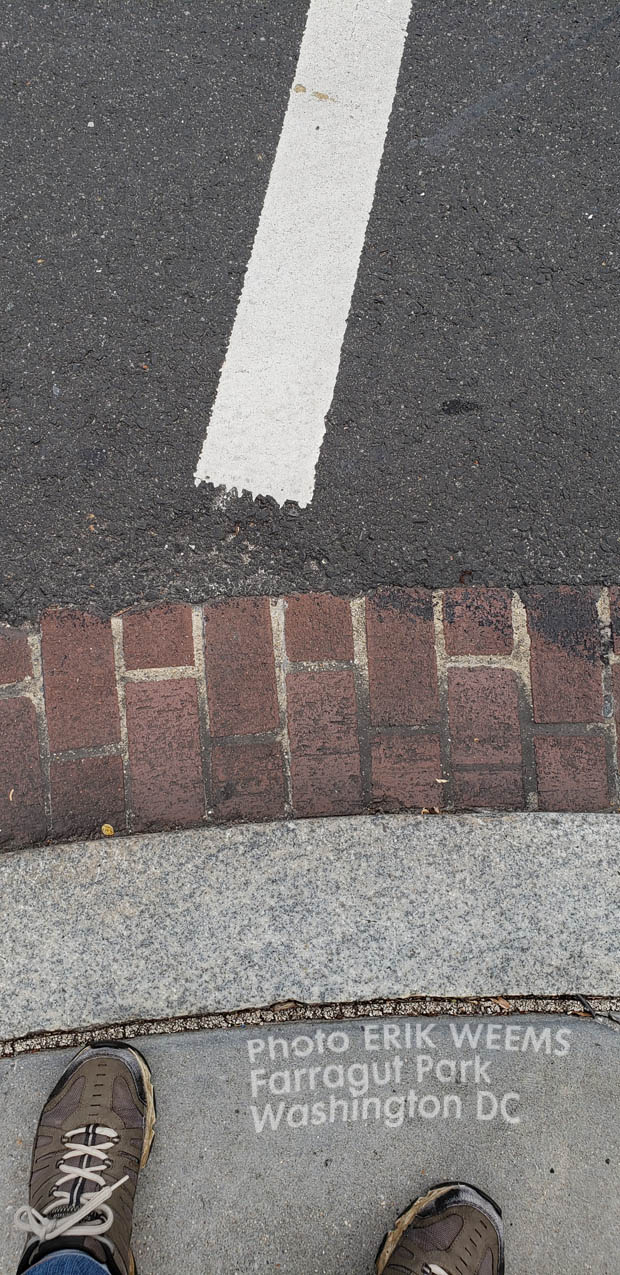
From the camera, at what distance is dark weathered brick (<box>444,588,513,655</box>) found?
2.16m

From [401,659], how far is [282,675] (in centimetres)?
33

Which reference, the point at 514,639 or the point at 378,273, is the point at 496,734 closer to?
the point at 514,639

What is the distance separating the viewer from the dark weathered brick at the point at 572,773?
2117 mm

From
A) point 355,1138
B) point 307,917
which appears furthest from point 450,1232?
point 307,917

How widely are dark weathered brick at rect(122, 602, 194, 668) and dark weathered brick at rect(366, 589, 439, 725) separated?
51 centimetres

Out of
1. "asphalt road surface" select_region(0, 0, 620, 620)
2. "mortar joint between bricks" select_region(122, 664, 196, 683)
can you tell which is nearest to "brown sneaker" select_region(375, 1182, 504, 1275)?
"mortar joint between bricks" select_region(122, 664, 196, 683)

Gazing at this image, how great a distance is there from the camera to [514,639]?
7.11 feet

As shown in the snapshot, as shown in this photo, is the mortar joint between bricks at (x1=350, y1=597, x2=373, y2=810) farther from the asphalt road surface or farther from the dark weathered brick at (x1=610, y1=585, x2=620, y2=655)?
the dark weathered brick at (x1=610, y1=585, x2=620, y2=655)

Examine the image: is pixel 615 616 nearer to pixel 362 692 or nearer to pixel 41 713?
pixel 362 692

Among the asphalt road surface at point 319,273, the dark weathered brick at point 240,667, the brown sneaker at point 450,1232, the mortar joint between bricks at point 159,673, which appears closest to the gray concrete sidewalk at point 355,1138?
the brown sneaker at point 450,1232

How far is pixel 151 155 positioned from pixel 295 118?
0.43 metres

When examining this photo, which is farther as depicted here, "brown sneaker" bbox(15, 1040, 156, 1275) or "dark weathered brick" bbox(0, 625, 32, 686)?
"dark weathered brick" bbox(0, 625, 32, 686)

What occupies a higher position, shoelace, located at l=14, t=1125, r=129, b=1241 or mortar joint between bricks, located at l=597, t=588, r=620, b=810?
→ mortar joint between bricks, located at l=597, t=588, r=620, b=810

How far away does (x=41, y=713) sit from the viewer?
6.99ft
